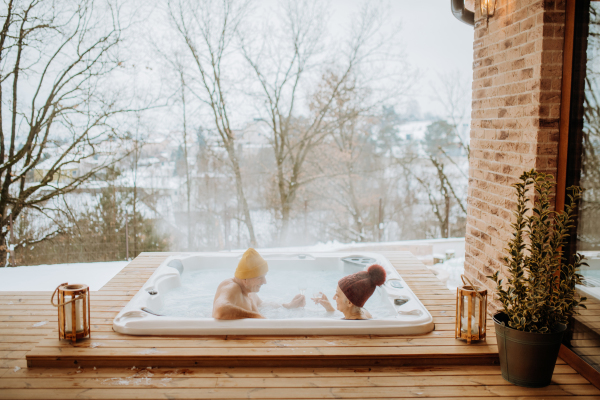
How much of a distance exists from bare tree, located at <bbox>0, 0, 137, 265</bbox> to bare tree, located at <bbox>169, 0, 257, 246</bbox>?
3.82 feet

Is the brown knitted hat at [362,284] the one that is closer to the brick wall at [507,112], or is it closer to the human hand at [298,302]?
the human hand at [298,302]

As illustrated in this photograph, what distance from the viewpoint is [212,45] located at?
7.47m

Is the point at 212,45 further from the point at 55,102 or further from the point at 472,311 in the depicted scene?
the point at 472,311

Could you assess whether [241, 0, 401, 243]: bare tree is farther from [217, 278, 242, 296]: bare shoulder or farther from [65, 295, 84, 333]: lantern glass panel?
[65, 295, 84, 333]: lantern glass panel

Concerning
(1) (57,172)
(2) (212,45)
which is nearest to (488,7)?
(2) (212,45)

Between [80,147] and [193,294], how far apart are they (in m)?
4.12

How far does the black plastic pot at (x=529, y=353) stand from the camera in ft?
6.40

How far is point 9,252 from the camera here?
6.14 metres

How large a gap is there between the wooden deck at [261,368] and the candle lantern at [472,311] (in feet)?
0.21

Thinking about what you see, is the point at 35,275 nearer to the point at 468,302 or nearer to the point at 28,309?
the point at 28,309

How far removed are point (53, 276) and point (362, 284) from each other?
3.37m

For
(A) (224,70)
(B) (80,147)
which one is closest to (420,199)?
(A) (224,70)

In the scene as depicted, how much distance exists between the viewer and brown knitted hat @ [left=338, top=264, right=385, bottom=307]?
2.62 meters

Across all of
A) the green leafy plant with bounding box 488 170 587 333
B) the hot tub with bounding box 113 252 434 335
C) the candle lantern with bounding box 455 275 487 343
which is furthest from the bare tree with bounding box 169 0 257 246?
the green leafy plant with bounding box 488 170 587 333
